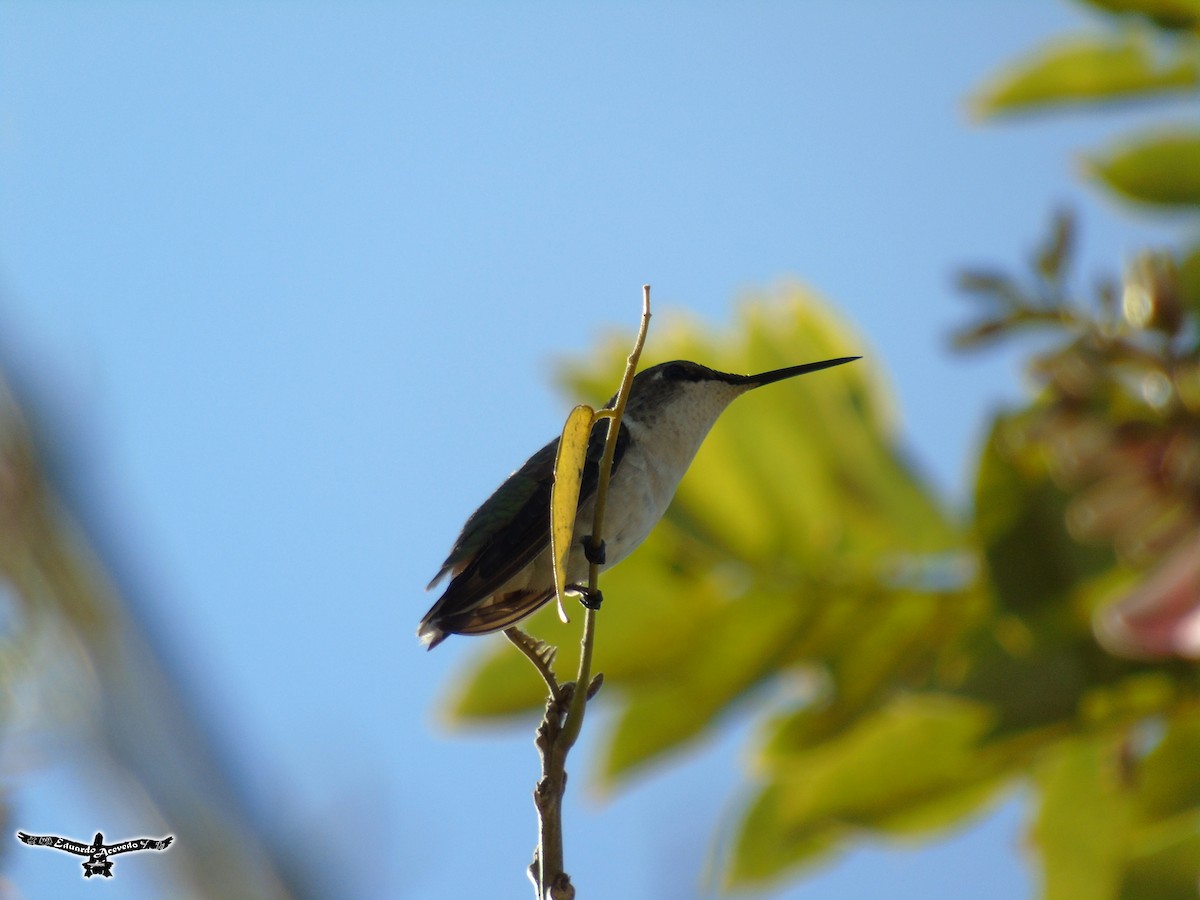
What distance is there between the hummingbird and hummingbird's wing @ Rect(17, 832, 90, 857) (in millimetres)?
437

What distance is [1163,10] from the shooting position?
2.10m

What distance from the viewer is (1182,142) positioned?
2291 mm

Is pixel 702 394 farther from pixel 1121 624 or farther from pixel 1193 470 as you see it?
pixel 1121 624

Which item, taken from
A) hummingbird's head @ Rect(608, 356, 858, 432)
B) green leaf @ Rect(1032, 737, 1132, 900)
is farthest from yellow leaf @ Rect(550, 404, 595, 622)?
green leaf @ Rect(1032, 737, 1132, 900)

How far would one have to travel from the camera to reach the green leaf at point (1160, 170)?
228 centimetres

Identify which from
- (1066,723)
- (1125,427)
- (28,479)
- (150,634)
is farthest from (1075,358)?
(150,634)

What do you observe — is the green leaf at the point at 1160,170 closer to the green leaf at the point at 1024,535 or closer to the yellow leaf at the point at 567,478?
the green leaf at the point at 1024,535

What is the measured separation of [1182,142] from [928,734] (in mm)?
1159

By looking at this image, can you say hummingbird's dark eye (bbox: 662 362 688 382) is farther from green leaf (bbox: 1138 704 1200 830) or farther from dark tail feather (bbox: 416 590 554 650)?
green leaf (bbox: 1138 704 1200 830)

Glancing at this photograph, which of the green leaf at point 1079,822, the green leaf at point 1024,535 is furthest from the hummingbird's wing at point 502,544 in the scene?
the green leaf at point 1079,822

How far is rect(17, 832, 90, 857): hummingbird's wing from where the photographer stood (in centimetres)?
133

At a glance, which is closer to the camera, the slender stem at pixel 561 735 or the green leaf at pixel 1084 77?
the slender stem at pixel 561 735

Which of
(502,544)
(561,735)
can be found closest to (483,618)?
(502,544)

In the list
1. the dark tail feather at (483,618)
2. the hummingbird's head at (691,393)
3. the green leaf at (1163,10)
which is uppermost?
the green leaf at (1163,10)
